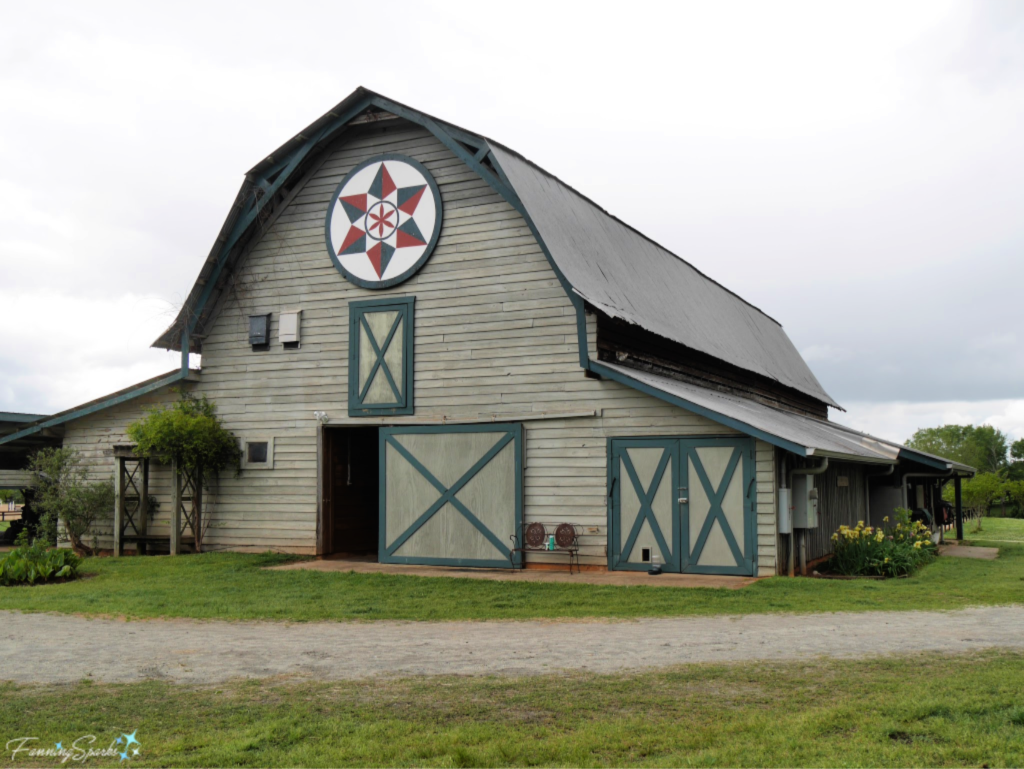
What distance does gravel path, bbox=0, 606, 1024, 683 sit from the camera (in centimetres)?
772

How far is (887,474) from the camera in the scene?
21.4 meters

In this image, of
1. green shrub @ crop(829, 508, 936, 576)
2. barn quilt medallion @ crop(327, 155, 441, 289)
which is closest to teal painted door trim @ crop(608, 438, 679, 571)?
green shrub @ crop(829, 508, 936, 576)

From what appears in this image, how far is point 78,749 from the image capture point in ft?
18.4

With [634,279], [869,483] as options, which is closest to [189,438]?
[634,279]

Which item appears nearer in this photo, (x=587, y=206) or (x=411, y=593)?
(x=411, y=593)

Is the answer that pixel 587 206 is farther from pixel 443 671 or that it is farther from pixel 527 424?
pixel 443 671

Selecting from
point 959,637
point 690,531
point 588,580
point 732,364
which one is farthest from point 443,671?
point 732,364

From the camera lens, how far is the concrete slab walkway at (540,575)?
13.4 metres

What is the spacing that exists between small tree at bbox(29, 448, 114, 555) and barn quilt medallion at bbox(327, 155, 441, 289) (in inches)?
258

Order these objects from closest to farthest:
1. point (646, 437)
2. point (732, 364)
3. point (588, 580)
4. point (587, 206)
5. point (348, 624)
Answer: point (348, 624) < point (588, 580) < point (646, 437) < point (587, 206) < point (732, 364)

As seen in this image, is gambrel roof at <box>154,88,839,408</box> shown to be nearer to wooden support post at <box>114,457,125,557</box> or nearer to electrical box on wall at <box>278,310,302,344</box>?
electrical box on wall at <box>278,310,302,344</box>

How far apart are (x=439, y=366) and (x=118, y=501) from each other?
661 cm

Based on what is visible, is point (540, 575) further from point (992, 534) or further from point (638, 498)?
point (992, 534)

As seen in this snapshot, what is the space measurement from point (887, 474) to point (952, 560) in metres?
4.00
